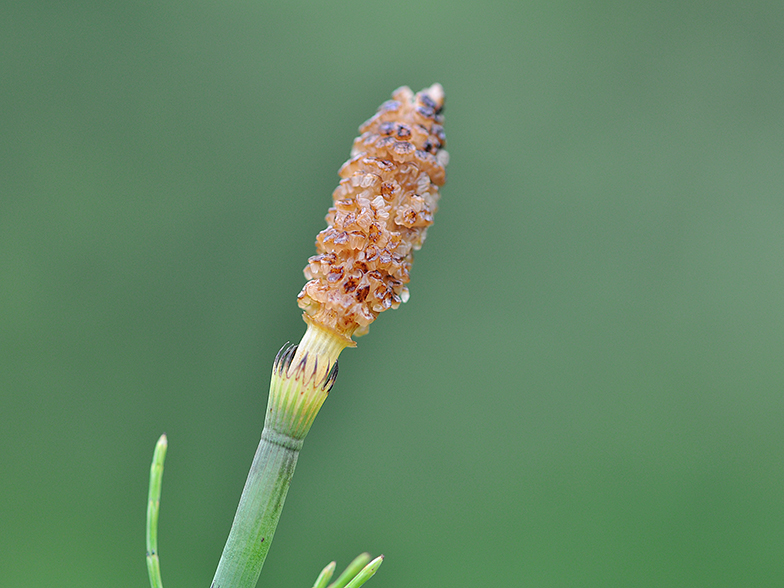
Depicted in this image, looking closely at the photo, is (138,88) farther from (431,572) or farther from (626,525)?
(626,525)

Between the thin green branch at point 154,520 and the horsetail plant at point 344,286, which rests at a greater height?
the horsetail plant at point 344,286

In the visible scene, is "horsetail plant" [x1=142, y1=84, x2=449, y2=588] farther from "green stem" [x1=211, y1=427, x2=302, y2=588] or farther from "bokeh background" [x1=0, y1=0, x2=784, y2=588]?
"bokeh background" [x1=0, y1=0, x2=784, y2=588]

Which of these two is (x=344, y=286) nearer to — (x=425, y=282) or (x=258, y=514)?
(x=258, y=514)

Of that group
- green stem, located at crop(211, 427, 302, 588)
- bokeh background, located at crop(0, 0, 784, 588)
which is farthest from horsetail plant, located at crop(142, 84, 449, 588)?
bokeh background, located at crop(0, 0, 784, 588)

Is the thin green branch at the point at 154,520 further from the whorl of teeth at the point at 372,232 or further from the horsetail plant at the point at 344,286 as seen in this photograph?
the whorl of teeth at the point at 372,232

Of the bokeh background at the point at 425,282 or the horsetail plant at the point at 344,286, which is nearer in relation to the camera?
the horsetail plant at the point at 344,286

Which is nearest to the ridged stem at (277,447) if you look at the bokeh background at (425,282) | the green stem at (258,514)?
the green stem at (258,514)

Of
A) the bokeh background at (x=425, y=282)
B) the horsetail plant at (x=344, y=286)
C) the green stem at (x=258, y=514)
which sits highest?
the bokeh background at (x=425, y=282)

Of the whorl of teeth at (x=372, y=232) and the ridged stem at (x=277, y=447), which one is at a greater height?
the whorl of teeth at (x=372, y=232)

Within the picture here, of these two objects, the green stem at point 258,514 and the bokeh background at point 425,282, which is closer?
the green stem at point 258,514

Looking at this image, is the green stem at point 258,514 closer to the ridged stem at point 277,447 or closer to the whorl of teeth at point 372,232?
the ridged stem at point 277,447
